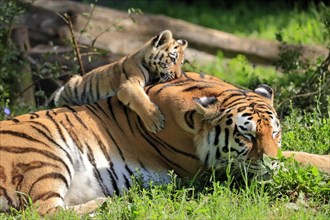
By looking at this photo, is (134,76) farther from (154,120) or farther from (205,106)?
(205,106)

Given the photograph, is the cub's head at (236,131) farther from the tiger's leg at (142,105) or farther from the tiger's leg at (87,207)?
the tiger's leg at (87,207)

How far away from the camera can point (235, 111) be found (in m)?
5.22

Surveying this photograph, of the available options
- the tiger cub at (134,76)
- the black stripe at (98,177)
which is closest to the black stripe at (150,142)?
the tiger cub at (134,76)

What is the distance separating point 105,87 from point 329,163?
5.78ft

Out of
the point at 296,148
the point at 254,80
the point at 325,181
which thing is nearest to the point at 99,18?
the point at 254,80

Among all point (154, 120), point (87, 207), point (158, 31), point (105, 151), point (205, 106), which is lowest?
point (158, 31)

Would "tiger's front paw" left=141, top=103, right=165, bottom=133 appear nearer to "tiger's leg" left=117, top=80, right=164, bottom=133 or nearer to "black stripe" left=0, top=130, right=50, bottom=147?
"tiger's leg" left=117, top=80, right=164, bottom=133

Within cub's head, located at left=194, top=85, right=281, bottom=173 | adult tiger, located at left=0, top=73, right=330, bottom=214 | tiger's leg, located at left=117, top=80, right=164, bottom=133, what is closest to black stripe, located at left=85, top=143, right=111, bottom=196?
adult tiger, located at left=0, top=73, right=330, bottom=214

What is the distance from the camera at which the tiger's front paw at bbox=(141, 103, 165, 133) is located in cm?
541

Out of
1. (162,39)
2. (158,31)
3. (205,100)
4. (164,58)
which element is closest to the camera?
(205,100)

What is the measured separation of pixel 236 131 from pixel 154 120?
1.87 feet

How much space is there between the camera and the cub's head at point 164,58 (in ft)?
19.3

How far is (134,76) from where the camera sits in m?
5.87

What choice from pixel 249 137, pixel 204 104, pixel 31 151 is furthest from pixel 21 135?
pixel 249 137
